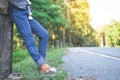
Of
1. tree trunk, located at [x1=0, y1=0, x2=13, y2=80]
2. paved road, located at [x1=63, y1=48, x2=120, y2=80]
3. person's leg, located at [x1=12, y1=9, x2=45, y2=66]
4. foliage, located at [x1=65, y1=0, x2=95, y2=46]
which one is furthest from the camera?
foliage, located at [x1=65, y1=0, x2=95, y2=46]

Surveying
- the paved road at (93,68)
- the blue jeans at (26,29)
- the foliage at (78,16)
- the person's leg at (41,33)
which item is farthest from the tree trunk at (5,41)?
the foliage at (78,16)

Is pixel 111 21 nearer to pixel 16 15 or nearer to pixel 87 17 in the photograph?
pixel 87 17

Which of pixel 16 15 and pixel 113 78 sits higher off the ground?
pixel 16 15

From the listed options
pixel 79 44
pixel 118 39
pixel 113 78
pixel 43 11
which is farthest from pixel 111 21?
pixel 113 78

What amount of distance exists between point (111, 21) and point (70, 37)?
2057 inches

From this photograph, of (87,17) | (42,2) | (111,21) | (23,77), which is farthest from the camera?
(111,21)

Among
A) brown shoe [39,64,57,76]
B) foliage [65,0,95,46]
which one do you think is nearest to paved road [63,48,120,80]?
brown shoe [39,64,57,76]

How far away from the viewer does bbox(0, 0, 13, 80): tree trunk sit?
486 centimetres

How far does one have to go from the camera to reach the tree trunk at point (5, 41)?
4855 millimetres

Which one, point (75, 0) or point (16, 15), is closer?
point (16, 15)

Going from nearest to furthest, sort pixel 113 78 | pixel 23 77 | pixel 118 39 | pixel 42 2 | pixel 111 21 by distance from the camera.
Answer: pixel 23 77, pixel 113 78, pixel 42 2, pixel 118 39, pixel 111 21

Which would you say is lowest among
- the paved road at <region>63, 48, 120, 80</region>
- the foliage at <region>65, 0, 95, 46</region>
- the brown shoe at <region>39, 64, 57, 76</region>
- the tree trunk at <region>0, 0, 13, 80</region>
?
the paved road at <region>63, 48, 120, 80</region>

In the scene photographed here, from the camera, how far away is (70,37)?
56531 millimetres

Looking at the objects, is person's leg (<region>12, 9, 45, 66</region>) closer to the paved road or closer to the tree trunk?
the tree trunk
